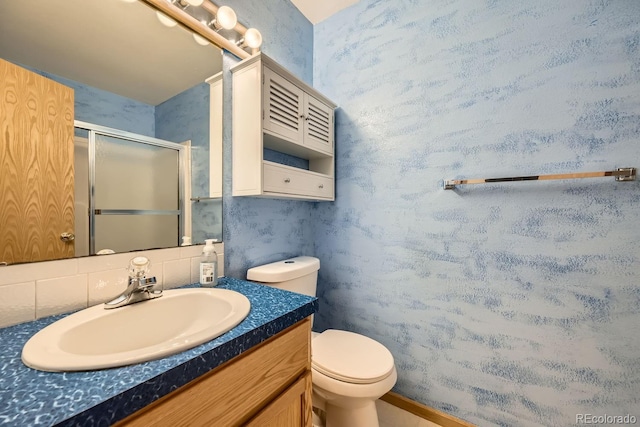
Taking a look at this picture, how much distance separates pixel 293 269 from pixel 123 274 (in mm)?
683

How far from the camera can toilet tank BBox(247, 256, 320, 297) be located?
1.21 metres

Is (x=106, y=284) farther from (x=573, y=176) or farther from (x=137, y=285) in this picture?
(x=573, y=176)

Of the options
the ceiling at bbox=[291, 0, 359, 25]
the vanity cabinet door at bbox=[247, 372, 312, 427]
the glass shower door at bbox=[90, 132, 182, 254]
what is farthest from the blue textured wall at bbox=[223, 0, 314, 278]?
the vanity cabinet door at bbox=[247, 372, 312, 427]

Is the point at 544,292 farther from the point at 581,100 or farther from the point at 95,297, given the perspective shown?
the point at 95,297

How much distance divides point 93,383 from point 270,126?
3.35 feet

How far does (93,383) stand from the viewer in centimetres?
44

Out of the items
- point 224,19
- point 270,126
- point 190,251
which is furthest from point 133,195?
point 224,19

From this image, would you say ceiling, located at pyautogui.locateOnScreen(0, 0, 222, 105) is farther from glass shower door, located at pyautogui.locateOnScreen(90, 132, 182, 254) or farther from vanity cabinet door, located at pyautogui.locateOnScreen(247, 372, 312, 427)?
vanity cabinet door, located at pyautogui.locateOnScreen(247, 372, 312, 427)

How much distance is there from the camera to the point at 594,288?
1003 mm

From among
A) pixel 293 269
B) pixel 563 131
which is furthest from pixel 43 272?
pixel 563 131

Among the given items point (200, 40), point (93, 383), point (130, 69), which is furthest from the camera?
point (200, 40)

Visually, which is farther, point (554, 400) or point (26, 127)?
point (554, 400)

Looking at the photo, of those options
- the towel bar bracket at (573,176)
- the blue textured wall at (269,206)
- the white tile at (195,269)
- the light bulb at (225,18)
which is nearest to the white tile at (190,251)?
the white tile at (195,269)

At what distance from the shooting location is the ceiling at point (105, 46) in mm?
708
